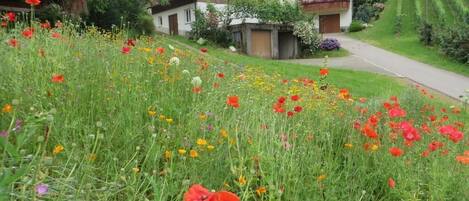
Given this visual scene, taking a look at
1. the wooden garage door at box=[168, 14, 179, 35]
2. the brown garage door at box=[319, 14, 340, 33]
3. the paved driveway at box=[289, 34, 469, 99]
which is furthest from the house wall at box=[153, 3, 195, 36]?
the brown garage door at box=[319, 14, 340, 33]

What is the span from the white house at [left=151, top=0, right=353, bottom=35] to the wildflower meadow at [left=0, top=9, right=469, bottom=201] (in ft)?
92.0

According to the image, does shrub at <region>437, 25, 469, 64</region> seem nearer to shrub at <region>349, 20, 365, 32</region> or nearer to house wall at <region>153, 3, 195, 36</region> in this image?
house wall at <region>153, 3, 195, 36</region>

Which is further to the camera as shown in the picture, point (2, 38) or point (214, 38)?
point (214, 38)

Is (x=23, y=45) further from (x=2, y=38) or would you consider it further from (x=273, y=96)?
(x=273, y=96)

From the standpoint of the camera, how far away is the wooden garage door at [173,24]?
3500 centimetres

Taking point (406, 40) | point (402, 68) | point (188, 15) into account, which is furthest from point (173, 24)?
point (402, 68)

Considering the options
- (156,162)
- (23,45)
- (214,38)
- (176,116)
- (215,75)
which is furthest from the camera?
(214,38)

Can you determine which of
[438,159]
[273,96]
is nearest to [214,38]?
[273,96]

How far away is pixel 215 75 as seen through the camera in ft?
15.3

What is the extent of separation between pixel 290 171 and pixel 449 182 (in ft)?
3.40

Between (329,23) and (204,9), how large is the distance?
19399mm

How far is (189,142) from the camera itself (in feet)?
9.21

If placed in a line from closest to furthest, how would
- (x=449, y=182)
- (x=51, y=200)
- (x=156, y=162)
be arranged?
(x=51, y=200) → (x=156, y=162) → (x=449, y=182)

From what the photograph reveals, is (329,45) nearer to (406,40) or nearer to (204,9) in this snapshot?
(406,40)
